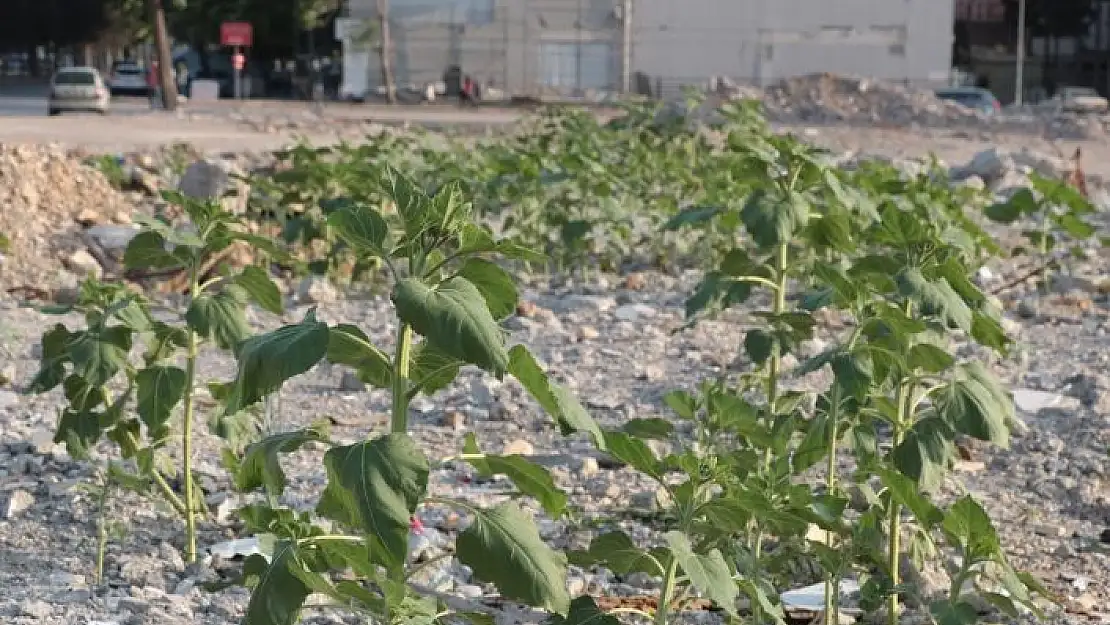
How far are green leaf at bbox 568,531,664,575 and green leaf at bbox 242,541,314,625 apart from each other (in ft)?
2.00

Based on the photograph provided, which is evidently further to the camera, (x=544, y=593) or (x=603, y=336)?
(x=603, y=336)

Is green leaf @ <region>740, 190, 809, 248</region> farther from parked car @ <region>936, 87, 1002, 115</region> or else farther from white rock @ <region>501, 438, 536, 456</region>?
parked car @ <region>936, 87, 1002, 115</region>

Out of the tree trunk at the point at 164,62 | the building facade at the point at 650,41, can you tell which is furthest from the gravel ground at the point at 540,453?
the building facade at the point at 650,41

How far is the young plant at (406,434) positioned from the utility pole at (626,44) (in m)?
52.9

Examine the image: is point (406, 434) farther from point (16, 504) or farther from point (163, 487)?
point (16, 504)

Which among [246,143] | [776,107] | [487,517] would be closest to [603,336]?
[487,517]

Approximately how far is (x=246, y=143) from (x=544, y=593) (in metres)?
23.8

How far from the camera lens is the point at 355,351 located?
3215mm

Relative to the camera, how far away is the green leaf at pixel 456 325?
114 inches

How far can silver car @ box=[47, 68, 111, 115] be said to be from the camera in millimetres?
39219

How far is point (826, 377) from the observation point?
27.0 feet

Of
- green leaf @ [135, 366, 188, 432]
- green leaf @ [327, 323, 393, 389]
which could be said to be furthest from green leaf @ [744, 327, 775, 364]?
green leaf @ [327, 323, 393, 389]

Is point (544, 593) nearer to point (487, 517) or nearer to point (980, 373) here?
point (487, 517)

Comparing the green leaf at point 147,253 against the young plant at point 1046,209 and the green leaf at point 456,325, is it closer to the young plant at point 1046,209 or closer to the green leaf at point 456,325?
the green leaf at point 456,325
